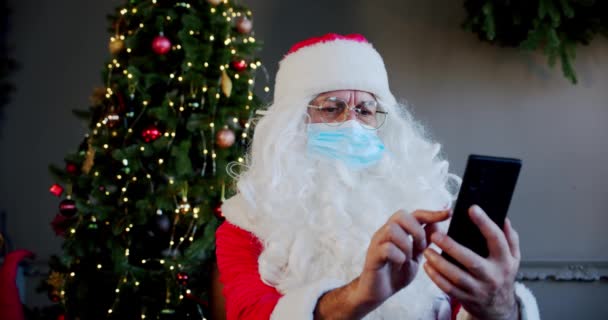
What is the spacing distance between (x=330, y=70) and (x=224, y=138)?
4.08 ft

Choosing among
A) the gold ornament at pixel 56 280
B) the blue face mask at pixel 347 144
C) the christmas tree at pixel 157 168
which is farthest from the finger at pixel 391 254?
the gold ornament at pixel 56 280

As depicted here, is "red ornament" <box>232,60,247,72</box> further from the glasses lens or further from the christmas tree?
the glasses lens

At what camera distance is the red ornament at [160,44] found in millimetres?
Answer: 3043

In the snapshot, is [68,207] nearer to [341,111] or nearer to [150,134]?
[150,134]

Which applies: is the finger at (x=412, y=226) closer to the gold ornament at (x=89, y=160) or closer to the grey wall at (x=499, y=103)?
the gold ornament at (x=89, y=160)

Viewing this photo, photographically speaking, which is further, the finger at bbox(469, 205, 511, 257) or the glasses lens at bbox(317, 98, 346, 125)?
the glasses lens at bbox(317, 98, 346, 125)

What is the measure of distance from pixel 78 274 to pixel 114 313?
316 mm

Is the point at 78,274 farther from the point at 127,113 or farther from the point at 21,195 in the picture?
the point at 21,195

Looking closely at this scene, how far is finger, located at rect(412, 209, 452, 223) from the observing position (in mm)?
1035

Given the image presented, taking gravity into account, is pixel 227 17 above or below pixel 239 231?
above

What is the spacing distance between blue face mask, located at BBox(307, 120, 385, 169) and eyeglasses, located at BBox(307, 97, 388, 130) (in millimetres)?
37

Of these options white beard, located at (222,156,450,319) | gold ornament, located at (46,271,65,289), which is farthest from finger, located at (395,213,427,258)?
gold ornament, located at (46,271,65,289)

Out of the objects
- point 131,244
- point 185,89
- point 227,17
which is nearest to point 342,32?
point 227,17

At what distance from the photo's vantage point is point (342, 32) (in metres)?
4.16
